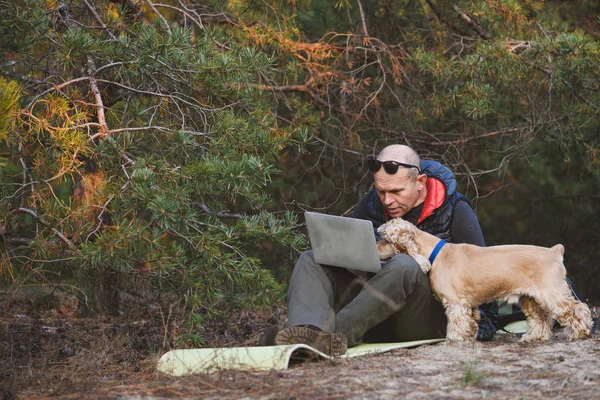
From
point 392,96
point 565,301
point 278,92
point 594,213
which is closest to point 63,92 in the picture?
point 278,92

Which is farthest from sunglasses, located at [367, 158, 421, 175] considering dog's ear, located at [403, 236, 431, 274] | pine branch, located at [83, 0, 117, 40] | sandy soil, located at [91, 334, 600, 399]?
pine branch, located at [83, 0, 117, 40]

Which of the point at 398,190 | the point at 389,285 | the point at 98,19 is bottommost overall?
the point at 389,285

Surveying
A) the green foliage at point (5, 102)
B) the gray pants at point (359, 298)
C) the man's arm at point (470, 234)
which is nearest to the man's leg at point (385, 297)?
the gray pants at point (359, 298)

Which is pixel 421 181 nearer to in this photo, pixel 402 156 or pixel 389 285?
pixel 402 156

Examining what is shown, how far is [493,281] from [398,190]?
92 centimetres

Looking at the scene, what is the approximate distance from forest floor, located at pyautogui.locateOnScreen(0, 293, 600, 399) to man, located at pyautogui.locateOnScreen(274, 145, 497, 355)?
0.26 meters

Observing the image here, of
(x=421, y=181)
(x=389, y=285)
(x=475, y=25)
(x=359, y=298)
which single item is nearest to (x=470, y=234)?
(x=421, y=181)

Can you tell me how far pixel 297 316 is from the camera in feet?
15.9

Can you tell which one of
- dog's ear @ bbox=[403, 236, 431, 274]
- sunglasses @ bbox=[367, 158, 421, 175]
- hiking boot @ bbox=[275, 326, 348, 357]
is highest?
sunglasses @ bbox=[367, 158, 421, 175]

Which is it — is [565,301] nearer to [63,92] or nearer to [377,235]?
[377,235]

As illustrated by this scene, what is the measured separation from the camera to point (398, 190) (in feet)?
18.0

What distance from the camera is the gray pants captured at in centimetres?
491

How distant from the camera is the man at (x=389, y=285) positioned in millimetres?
4879

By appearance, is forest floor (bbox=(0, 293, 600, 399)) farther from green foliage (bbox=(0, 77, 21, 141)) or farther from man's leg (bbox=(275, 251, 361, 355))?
→ green foliage (bbox=(0, 77, 21, 141))
